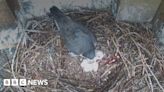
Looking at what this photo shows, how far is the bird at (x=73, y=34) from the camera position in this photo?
62.9 inches

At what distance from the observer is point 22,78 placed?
167cm

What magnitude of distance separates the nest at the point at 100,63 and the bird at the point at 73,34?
91 millimetres

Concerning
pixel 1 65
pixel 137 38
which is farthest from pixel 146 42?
pixel 1 65

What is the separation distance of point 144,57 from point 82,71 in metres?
0.26

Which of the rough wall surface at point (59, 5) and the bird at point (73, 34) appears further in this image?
the rough wall surface at point (59, 5)

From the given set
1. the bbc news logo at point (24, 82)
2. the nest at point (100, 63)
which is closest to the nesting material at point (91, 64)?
the nest at point (100, 63)

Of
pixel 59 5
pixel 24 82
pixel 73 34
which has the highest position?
pixel 59 5

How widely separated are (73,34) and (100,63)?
0.19m

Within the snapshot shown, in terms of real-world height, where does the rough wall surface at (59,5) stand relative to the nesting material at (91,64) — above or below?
above

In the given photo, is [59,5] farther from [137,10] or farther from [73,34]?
[137,10]

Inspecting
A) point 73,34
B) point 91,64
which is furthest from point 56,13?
point 91,64

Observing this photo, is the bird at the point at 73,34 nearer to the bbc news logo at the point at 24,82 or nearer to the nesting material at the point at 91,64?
the nesting material at the point at 91,64

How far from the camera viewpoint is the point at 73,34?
160 centimetres

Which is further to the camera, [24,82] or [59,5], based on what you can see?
[59,5]
